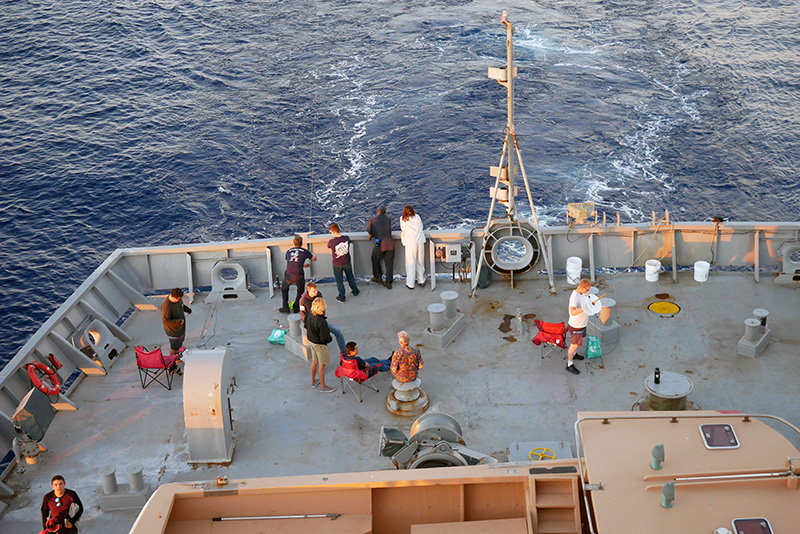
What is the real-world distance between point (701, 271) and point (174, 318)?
10.3 m

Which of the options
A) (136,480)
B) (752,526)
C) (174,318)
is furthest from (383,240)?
(752,526)

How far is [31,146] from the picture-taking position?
37.0 m

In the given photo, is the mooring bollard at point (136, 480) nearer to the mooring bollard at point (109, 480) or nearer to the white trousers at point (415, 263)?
the mooring bollard at point (109, 480)

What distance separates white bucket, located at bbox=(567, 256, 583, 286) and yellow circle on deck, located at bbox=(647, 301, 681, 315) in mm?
1538

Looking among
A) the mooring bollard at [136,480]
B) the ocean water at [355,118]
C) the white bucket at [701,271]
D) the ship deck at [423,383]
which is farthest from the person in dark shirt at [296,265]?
the ocean water at [355,118]

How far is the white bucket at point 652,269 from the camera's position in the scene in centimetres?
1686

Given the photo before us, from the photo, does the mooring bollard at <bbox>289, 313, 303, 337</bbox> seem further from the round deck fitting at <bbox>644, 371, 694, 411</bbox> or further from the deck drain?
the deck drain

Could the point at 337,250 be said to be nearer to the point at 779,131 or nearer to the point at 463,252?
the point at 463,252

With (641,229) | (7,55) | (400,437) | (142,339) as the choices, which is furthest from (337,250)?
(7,55)

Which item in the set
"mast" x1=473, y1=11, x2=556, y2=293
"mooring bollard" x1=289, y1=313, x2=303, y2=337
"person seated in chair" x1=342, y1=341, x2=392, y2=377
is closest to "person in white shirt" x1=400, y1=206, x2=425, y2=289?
"mast" x1=473, y1=11, x2=556, y2=293

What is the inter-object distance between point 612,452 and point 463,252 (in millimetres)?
8626

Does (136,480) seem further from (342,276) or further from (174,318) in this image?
(342,276)

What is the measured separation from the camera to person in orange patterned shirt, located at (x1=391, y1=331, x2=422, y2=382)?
43.4 ft

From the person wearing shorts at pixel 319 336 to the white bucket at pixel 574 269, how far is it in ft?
18.3
